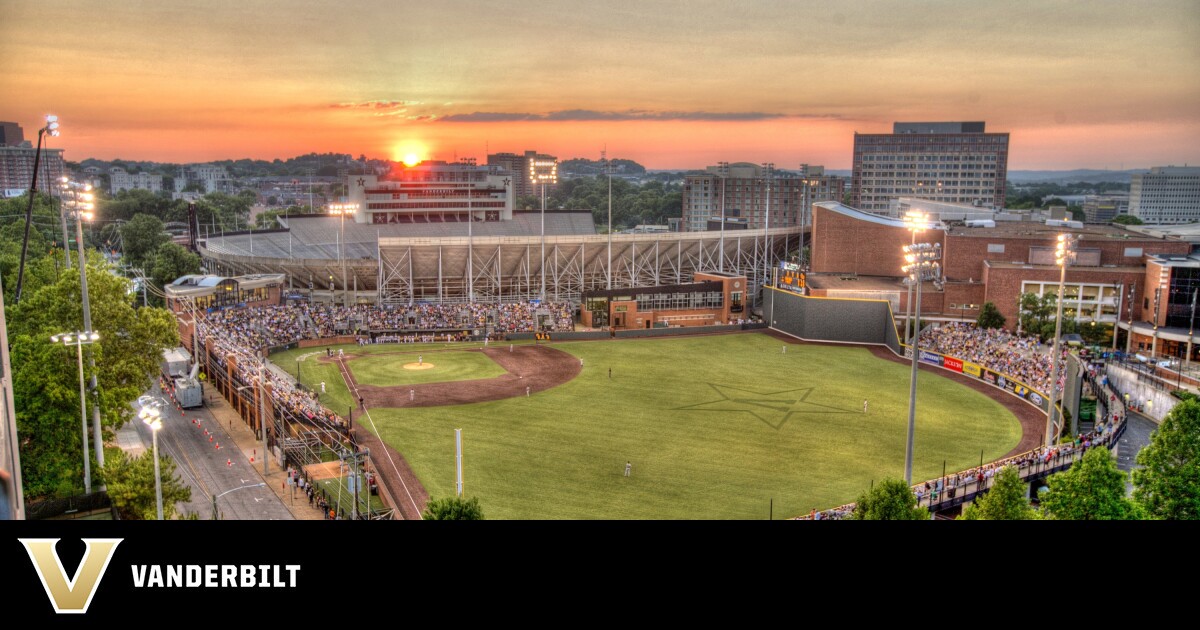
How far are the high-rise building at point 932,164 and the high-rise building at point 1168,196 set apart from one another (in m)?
20.3

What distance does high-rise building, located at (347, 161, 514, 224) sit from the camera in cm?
7756

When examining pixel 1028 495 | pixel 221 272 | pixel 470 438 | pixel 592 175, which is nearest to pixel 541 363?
pixel 470 438

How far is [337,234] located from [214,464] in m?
50.3

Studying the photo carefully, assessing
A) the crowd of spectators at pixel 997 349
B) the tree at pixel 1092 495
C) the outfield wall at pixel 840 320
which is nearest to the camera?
the tree at pixel 1092 495

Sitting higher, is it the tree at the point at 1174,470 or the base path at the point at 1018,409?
the tree at the point at 1174,470

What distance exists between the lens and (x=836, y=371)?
1631 inches

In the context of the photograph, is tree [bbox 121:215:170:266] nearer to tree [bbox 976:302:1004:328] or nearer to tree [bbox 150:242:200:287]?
tree [bbox 150:242:200:287]

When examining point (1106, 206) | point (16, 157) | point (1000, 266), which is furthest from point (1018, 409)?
point (1106, 206)

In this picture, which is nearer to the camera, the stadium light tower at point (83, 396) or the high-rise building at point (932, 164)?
the stadium light tower at point (83, 396)

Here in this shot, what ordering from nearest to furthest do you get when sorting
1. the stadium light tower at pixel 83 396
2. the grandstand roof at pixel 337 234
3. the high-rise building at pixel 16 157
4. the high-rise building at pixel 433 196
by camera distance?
1. the high-rise building at pixel 16 157
2. the stadium light tower at pixel 83 396
3. the grandstand roof at pixel 337 234
4. the high-rise building at pixel 433 196

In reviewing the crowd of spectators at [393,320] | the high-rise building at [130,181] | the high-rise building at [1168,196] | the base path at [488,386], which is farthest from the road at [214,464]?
the high-rise building at [130,181]

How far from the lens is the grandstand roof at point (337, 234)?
68.4 m
